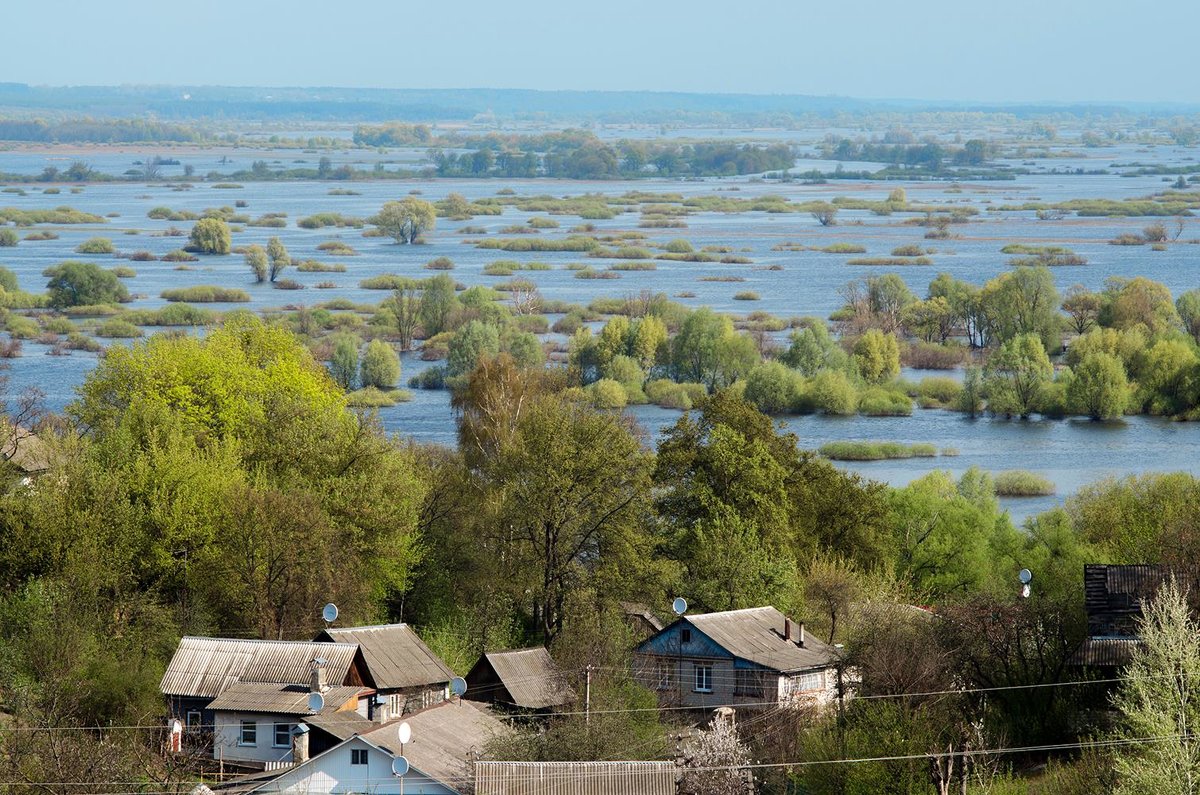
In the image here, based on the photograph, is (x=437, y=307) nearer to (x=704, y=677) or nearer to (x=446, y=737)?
(x=704, y=677)

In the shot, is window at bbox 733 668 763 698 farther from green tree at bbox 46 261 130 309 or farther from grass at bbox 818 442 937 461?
green tree at bbox 46 261 130 309

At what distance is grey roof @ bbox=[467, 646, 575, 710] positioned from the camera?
1752cm

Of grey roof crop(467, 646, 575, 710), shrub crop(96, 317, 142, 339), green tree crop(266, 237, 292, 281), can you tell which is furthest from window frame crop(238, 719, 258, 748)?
green tree crop(266, 237, 292, 281)

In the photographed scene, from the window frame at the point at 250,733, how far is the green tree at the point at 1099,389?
29933 mm

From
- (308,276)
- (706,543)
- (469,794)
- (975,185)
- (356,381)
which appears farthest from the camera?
(975,185)

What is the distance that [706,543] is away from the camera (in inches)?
849

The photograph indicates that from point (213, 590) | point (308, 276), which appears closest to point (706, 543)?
point (213, 590)

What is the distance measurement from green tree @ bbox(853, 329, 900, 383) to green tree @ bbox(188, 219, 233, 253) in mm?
40052

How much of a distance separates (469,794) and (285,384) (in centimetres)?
1140

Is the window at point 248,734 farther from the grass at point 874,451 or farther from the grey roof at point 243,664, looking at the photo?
the grass at point 874,451

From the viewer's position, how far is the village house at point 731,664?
1825 centimetres

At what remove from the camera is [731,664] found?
18469 millimetres

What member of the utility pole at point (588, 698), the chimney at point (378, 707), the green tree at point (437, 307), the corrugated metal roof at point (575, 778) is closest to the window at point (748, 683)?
the utility pole at point (588, 698)

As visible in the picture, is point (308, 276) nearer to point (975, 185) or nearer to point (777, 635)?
point (777, 635)
